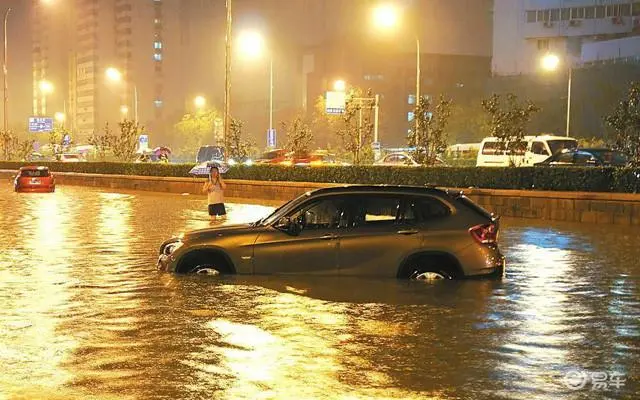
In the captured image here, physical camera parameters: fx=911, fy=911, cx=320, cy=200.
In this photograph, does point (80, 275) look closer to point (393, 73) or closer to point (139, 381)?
point (139, 381)

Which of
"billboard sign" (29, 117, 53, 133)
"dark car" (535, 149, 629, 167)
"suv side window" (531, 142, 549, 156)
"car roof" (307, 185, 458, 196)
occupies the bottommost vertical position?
"car roof" (307, 185, 458, 196)

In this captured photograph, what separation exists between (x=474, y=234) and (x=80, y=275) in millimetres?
5685

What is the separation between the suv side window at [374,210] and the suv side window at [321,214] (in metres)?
0.18

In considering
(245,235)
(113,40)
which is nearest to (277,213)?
(245,235)

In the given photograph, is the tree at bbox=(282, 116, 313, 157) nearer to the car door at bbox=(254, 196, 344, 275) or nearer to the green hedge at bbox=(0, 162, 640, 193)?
the green hedge at bbox=(0, 162, 640, 193)

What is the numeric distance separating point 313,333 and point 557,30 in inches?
3593

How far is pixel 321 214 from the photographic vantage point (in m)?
11.7

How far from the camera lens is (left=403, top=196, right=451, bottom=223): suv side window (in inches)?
450

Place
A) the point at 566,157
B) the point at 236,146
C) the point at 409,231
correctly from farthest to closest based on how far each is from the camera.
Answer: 1. the point at 236,146
2. the point at 566,157
3. the point at 409,231

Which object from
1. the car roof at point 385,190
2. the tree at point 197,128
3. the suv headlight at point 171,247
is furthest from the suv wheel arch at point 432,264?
the tree at point 197,128

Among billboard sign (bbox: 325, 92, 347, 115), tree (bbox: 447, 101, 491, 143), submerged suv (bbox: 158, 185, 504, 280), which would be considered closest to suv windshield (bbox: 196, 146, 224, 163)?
Result: billboard sign (bbox: 325, 92, 347, 115)

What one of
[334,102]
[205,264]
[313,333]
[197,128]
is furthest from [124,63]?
[313,333]

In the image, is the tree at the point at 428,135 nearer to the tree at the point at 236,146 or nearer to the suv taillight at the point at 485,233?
the tree at the point at 236,146

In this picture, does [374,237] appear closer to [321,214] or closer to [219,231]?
[321,214]
